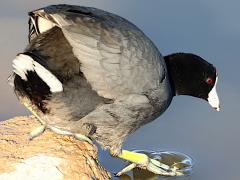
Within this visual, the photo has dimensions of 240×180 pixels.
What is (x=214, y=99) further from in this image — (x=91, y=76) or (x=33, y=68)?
(x=33, y=68)

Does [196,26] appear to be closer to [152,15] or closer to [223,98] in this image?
[152,15]

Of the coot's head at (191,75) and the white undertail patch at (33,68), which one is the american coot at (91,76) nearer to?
the white undertail patch at (33,68)

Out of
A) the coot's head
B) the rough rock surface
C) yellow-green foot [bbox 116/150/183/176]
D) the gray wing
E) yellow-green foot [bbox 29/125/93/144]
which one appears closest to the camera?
the rough rock surface

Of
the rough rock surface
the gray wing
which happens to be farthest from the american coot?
the rough rock surface

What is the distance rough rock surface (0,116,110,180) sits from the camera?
11.5 ft

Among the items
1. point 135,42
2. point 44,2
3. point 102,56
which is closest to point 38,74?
point 102,56

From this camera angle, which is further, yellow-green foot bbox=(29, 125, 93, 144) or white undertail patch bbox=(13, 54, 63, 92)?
yellow-green foot bbox=(29, 125, 93, 144)

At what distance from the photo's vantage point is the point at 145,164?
4133mm

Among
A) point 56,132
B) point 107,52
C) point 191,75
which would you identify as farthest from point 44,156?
point 191,75

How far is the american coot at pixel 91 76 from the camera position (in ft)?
12.0

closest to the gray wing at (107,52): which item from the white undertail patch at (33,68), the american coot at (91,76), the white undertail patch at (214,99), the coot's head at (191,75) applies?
the american coot at (91,76)

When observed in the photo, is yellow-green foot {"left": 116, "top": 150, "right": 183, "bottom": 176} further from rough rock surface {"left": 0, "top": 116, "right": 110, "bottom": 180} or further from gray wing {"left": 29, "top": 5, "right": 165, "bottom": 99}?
gray wing {"left": 29, "top": 5, "right": 165, "bottom": 99}

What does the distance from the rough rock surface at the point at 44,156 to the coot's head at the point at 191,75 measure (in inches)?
32.2

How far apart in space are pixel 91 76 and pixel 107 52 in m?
0.16
